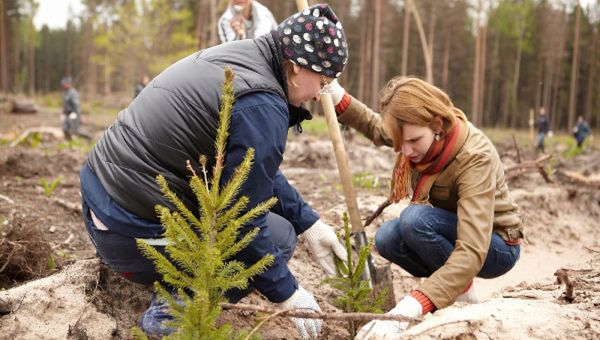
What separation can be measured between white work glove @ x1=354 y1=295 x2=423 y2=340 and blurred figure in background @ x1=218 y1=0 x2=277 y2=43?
10.7ft

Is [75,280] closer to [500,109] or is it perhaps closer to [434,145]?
[434,145]

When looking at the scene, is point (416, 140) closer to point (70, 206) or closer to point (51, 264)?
point (51, 264)

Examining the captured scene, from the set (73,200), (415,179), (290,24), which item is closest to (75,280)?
(290,24)

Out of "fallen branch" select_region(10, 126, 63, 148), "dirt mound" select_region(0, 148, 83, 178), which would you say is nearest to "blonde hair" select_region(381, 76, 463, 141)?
"dirt mound" select_region(0, 148, 83, 178)

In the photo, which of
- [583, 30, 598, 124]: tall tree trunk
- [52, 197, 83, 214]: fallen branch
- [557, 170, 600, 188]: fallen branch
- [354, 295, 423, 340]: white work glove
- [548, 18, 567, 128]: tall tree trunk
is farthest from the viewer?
[583, 30, 598, 124]: tall tree trunk

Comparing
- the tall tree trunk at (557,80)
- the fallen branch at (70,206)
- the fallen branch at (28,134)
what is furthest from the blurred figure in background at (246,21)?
the tall tree trunk at (557,80)

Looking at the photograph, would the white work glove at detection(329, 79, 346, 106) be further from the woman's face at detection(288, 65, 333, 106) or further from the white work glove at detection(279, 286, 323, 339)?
the white work glove at detection(279, 286, 323, 339)

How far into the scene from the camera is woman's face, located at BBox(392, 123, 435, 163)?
8.43 ft

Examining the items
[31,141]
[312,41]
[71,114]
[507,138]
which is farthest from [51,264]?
[507,138]

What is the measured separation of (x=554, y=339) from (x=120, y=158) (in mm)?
1834

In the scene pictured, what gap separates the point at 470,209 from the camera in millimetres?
2445

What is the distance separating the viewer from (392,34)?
36.3 meters

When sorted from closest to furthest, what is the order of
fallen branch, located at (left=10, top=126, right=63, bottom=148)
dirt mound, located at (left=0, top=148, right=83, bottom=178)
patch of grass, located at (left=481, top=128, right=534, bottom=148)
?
1. dirt mound, located at (left=0, top=148, right=83, bottom=178)
2. fallen branch, located at (left=10, top=126, right=63, bottom=148)
3. patch of grass, located at (left=481, top=128, right=534, bottom=148)

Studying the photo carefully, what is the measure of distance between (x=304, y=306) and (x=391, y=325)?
42 cm
